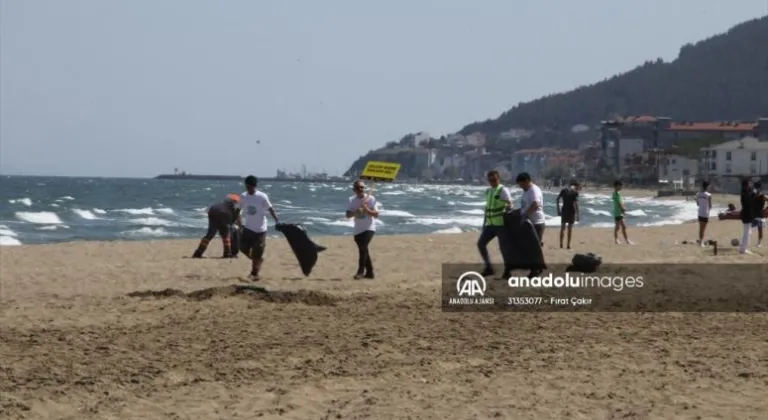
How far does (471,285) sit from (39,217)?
34.3 meters

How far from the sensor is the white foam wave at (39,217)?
39.1 metres

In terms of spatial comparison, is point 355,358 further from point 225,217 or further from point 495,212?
point 225,217

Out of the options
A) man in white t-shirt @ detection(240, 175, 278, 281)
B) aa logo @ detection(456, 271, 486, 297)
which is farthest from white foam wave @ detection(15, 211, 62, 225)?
aa logo @ detection(456, 271, 486, 297)

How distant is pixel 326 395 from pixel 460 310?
348 cm

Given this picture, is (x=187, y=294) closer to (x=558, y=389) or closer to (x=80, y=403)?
(x=80, y=403)

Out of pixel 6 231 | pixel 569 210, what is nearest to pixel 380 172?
pixel 569 210

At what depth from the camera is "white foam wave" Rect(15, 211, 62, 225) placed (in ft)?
128

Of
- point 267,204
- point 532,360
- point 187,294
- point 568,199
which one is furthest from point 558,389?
point 568,199

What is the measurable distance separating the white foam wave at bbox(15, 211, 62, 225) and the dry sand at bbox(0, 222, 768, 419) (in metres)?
28.5

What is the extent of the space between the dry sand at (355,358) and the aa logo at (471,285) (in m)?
0.34

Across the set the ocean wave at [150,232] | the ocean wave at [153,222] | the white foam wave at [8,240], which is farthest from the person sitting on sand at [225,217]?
the ocean wave at [153,222]

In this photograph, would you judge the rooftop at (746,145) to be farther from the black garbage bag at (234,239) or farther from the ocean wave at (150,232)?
the black garbage bag at (234,239)

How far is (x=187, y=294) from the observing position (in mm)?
10828

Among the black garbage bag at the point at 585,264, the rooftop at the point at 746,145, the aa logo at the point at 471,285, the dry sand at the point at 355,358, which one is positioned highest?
the rooftop at the point at 746,145
